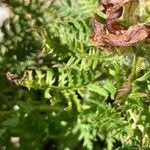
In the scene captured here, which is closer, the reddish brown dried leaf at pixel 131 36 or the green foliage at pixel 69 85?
the reddish brown dried leaf at pixel 131 36

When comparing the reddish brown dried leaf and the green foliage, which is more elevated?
the reddish brown dried leaf

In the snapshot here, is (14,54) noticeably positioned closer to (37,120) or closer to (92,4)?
(37,120)

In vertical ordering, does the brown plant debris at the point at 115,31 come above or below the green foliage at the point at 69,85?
above

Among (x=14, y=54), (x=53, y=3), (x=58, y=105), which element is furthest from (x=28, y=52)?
(x=58, y=105)

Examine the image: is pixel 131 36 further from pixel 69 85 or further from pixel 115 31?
pixel 69 85

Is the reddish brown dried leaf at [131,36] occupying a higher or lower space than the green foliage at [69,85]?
higher

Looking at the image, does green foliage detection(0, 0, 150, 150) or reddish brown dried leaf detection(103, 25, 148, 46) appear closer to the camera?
reddish brown dried leaf detection(103, 25, 148, 46)

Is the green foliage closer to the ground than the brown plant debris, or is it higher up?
closer to the ground

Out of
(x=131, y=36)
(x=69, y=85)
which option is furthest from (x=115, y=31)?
(x=69, y=85)
